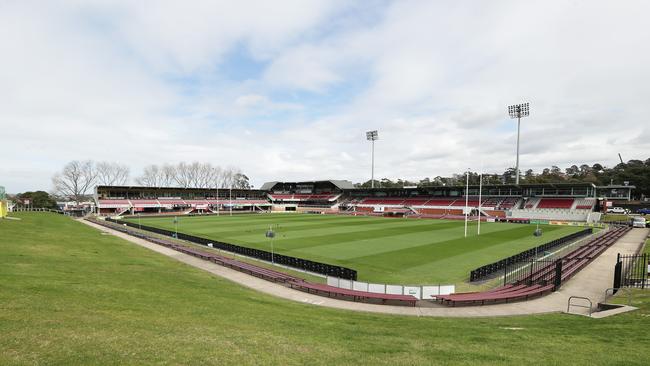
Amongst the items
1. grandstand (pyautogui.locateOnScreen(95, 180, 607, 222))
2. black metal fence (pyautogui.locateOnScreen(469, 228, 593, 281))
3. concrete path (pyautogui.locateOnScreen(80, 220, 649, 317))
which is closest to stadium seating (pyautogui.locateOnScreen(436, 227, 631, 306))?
concrete path (pyautogui.locateOnScreen(80, 220, 649, 317))

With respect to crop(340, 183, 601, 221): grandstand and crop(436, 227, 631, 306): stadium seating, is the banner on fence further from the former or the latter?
crop(340, 183, 601, 221): grandstand

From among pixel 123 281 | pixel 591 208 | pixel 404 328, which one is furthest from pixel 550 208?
pixel 123 281

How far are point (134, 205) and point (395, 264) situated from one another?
8927 centimetres

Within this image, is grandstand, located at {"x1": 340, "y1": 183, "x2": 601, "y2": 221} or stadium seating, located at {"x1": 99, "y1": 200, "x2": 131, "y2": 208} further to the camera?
stadium seating, located at {"x1": 99, "y1": 200, "x2": 131, "y2": 208}

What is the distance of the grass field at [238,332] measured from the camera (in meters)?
7.11

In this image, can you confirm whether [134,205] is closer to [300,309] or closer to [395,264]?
[395,264]

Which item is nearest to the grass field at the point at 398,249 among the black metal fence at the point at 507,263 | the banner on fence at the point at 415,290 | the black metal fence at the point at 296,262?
the black metal fence at the point at 507,263

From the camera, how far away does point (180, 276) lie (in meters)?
19.9

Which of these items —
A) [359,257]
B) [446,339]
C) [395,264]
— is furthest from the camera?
[359,257]

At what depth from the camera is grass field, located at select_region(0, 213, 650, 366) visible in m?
7.11

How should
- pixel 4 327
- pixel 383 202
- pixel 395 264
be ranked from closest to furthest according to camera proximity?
pixel 4 327, pixel 395 264, pixel 383 202

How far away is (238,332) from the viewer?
9242 mm

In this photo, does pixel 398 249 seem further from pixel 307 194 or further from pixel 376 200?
pixel 307 194

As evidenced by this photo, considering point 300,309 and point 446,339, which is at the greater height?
point 446,339
